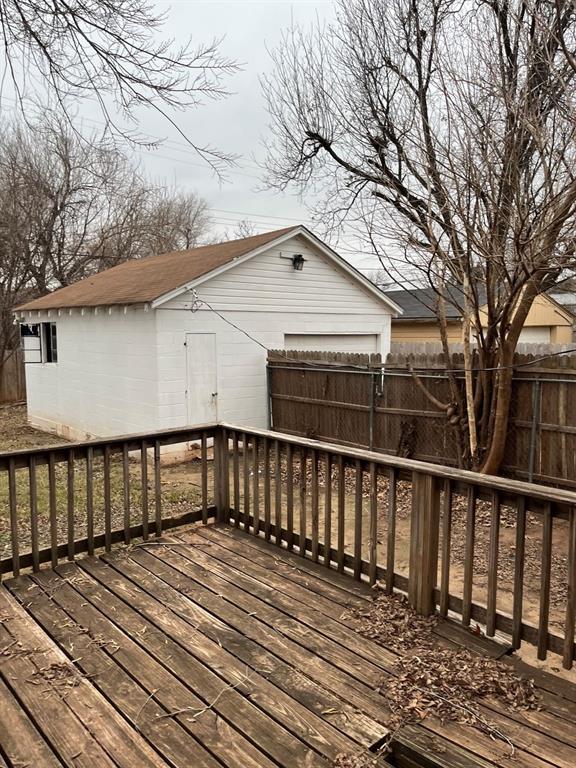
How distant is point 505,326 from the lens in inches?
235

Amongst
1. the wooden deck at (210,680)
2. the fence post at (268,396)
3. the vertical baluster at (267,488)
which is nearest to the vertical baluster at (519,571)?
→ the wooden deck at (210,680)

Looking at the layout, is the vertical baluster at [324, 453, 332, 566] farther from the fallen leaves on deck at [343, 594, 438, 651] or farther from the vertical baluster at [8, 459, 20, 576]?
the vertical baluster at [8, 459, 20, 576]

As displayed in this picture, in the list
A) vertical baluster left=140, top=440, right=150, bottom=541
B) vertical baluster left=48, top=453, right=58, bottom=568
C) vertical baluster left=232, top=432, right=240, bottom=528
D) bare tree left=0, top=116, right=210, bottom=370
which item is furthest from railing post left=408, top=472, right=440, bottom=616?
bare tree left=0, top=116, right=210, bottom=370

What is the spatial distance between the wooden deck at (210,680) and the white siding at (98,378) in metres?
5.71

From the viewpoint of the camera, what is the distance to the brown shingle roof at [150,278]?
29.9 ft

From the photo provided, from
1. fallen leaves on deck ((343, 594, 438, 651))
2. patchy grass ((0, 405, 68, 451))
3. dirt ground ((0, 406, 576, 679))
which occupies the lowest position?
patchy grass ((0, 405, 68, 451))

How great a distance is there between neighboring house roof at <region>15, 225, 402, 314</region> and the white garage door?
3.08ft

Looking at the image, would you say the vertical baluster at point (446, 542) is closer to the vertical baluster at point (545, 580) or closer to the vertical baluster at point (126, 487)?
the vertical baluster at point (545, 580)

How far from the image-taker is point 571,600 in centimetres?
238

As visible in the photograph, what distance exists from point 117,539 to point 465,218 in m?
4.09

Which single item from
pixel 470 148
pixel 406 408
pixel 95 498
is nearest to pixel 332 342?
pixel 406 408

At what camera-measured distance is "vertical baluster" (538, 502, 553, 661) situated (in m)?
2.46

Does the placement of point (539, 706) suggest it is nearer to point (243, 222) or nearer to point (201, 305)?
point (201, 305)

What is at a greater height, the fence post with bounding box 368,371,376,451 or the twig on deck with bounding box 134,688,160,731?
the fence post with bounding box 368,371,376,451
